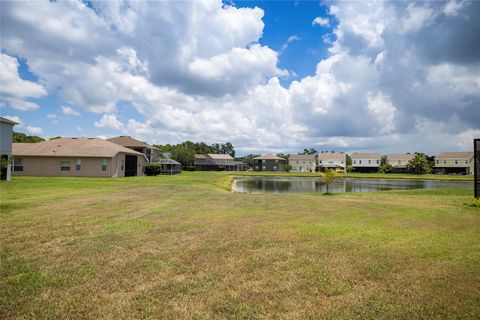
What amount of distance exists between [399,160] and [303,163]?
109 ft

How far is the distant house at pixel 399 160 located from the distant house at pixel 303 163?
85.8 feet

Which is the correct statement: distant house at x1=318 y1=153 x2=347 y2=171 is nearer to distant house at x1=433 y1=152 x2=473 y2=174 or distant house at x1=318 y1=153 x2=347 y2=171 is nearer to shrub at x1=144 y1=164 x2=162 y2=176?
distant house at x1=433 y1=152 x2=473 y2=174

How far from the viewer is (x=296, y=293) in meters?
4.80

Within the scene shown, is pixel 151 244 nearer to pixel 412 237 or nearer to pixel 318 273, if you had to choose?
pixel 318 273

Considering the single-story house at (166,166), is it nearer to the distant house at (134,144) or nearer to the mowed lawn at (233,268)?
the distant house at (134,144)

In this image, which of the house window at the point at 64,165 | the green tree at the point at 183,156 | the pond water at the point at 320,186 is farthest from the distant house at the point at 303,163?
the house window at the point at 64,165

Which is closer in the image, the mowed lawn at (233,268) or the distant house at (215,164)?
the mowed lawn at (233,268)

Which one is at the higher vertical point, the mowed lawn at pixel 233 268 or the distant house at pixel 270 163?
the distant house at pixel 270 163

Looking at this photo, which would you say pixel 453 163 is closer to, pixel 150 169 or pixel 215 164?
pixel 215 164

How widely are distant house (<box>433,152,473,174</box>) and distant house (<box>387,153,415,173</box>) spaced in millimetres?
8124

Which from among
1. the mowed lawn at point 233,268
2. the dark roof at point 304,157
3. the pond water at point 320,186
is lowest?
the pond water at point 320,186

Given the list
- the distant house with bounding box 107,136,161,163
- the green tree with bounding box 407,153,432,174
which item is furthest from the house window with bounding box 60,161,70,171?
the green tree with bounding box 407,153,432,174

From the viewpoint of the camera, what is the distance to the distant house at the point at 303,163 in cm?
10600

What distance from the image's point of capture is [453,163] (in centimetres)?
9094
